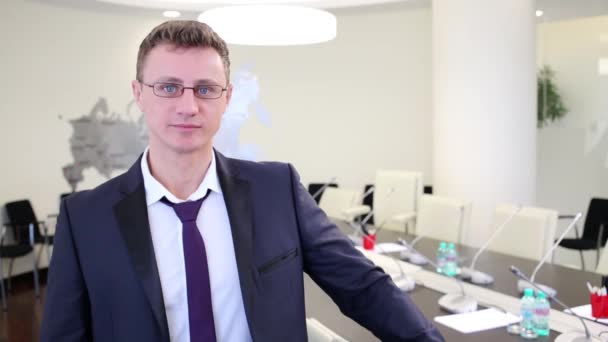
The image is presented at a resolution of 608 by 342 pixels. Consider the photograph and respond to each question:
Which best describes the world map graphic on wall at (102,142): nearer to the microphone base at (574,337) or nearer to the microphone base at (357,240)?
the microphone base at (357,240)

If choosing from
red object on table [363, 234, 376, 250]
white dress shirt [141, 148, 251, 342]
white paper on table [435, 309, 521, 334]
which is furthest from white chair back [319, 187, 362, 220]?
white dress shirt [141, 148, 251, 342]

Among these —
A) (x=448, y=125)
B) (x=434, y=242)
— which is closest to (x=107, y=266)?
(x=434, y=242)

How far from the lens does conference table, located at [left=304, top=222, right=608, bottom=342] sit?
2299 millimetres

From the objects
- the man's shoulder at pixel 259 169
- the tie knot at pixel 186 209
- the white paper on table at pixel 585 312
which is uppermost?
the man's shoulder at pixel 259 169

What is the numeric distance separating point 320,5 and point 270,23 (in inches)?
127

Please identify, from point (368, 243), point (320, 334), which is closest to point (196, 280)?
point (320, 334)

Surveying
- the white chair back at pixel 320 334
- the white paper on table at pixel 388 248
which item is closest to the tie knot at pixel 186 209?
the white chair back at pixel 320 334

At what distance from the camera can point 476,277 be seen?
3.03m

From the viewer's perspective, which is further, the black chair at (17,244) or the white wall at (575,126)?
the white wall at (575,126)

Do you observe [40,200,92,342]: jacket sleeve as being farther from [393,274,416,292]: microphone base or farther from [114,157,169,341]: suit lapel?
[393,274,416,292]: microphone base

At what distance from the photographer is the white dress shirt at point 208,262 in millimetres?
1160

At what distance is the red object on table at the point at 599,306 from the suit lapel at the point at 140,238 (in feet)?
6.57

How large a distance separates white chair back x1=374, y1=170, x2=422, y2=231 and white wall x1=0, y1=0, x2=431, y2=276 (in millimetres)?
1905

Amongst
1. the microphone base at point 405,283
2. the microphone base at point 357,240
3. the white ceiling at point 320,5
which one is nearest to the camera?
the microphone base at point 405,283
